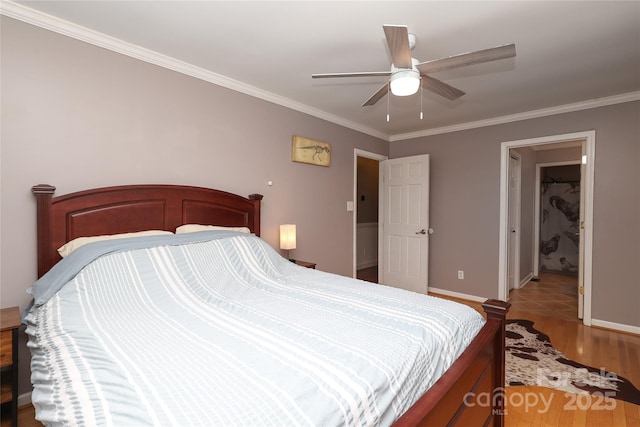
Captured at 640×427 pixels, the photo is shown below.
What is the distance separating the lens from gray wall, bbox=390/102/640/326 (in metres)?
3.04

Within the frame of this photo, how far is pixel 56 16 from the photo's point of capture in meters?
1.88

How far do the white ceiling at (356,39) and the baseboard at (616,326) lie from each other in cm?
229

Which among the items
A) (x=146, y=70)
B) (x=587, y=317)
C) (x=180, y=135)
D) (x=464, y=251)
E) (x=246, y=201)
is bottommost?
(x=587, y=317)

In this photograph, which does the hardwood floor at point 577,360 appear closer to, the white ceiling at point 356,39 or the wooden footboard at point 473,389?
the wooden footboard at point 473,389

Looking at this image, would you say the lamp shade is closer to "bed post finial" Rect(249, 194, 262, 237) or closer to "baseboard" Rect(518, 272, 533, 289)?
"bed post finial" Rect(249, 194, 262, 237)

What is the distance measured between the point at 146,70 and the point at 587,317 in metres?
4.81

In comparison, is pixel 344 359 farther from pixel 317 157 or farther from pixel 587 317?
pixel 587 317

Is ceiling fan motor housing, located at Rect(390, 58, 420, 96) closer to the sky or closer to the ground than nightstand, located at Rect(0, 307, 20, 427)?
closer to the sky

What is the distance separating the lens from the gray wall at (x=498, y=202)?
3045 mm

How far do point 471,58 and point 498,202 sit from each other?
8.84 feet

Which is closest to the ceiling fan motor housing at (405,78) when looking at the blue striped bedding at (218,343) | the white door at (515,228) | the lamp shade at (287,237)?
the blue striped bedding at (218,343)

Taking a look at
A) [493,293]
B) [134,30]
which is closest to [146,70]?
[134,30]

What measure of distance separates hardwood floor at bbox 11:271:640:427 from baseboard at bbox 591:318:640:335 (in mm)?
60

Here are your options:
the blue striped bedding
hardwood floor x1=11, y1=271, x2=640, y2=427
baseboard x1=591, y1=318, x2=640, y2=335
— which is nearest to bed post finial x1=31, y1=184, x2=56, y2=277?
the blue striped bedding
